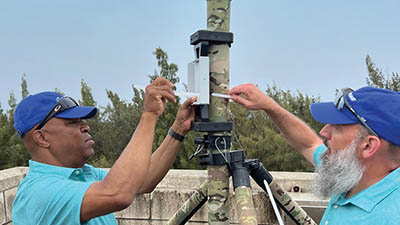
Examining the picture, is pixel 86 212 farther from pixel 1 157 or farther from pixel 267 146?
pixel 1 157

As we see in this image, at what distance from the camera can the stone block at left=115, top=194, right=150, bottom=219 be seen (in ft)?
11.4

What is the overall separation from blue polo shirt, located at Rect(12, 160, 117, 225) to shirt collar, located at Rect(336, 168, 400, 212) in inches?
50.5

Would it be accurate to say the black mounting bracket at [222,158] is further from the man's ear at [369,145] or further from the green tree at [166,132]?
the green tree at [166,132]

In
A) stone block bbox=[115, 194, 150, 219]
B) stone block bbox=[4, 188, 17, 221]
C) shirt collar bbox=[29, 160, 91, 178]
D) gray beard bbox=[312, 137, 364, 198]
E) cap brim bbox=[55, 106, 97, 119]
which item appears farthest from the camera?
stone block bbox=[4, 188, 17, 221]

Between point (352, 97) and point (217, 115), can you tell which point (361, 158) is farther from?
point (217, 115)

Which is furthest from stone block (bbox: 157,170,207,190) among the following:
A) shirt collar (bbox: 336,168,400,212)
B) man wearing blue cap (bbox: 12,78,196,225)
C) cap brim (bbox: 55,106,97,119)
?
shirt collar (bbox: 336,168,400,212)

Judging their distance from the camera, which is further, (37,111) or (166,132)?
(166,132)

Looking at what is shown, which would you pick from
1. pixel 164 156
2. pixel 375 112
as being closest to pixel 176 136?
pixel 164 156

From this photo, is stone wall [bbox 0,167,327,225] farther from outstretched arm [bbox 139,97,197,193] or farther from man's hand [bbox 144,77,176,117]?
man's hand [bbox 144,77,176,117]

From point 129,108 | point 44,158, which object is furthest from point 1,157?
point 44,158

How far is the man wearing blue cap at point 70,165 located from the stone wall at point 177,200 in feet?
3.52

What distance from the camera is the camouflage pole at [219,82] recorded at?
7.06ft

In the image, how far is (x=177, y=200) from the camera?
3.40m

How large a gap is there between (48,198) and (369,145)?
153 cm
